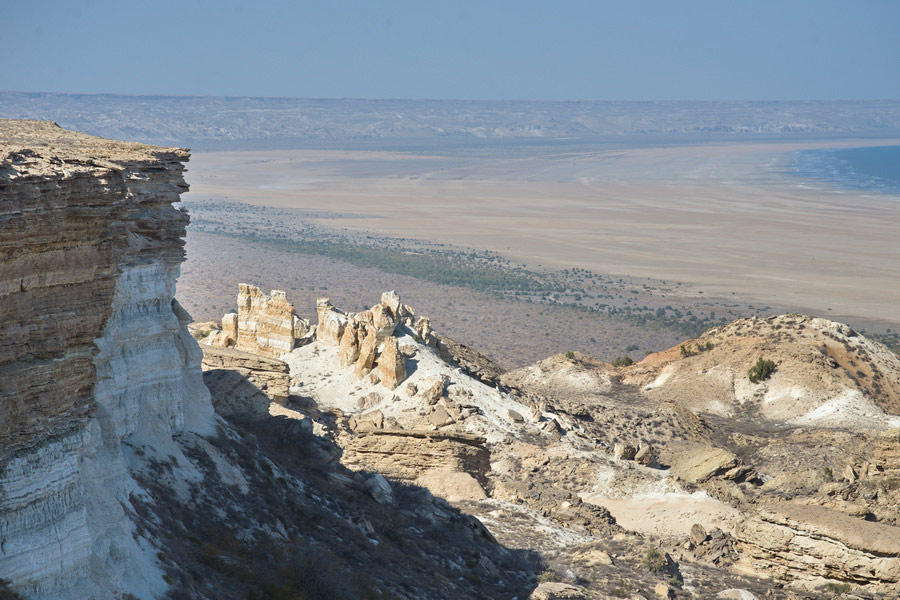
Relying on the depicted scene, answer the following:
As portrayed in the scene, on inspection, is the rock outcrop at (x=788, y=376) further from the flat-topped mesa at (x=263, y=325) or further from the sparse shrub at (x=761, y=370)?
the flat-topped mesa at (x=263, y=325)

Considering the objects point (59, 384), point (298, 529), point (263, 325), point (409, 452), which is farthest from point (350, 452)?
point (59, 384)

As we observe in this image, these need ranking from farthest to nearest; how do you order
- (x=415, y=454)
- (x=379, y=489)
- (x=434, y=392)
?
(x=434, y=392) < (x=415, y=454) < (x=379, y=489)

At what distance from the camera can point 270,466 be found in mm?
18156

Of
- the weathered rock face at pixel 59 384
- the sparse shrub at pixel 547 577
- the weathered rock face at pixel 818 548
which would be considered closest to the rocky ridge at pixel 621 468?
the weathered rock face at pixel 818 548

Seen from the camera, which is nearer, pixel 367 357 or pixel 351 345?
pixel 367 357

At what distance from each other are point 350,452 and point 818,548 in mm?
12024

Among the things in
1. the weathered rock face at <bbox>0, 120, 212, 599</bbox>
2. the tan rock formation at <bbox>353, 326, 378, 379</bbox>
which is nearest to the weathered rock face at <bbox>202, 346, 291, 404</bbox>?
the tan rock formation at <bbox>353, 326, 378, 379</bbox>

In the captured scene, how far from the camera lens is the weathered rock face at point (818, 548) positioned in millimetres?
19375

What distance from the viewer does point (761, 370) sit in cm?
3978

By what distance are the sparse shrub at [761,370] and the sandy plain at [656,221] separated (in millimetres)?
33206

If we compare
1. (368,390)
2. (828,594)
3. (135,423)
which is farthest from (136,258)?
(368,390)

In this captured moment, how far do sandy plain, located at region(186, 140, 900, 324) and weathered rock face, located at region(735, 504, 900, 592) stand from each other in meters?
53.0

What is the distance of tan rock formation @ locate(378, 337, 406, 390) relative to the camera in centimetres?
3127

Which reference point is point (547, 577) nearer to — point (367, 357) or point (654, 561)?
point (654, 561)
